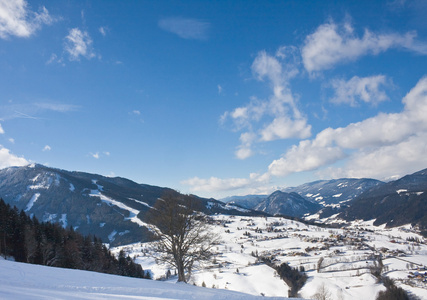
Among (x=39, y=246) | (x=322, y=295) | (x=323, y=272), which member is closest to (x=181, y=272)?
(x=39, y=246)

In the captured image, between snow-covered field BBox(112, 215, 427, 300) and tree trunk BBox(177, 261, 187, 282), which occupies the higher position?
tree trunk BBox(177, 261, 187, 282)

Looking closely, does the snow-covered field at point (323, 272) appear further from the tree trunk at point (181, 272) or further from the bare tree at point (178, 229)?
the bare tree at point (178, 229)

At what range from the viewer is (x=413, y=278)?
104 m

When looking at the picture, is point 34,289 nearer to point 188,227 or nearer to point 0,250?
point 188,227

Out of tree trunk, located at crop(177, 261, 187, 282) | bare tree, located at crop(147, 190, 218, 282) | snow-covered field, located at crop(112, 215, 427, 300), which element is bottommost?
snow-covered field, located at crop(112, 215, 427, 300)

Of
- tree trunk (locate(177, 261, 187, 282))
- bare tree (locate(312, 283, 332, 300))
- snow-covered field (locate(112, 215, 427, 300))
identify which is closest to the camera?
tree trunk (locate(177, 261, 187, 282))

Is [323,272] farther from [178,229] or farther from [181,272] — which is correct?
[178,229]

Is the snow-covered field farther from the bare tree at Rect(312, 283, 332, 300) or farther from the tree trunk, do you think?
the tree trunk

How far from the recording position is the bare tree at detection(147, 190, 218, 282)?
18.5m

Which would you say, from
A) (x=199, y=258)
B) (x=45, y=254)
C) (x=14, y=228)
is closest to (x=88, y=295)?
(x=199, y=258)

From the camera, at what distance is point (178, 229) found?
18.6 meters

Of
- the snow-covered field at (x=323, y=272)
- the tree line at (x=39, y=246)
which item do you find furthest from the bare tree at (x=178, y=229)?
the snow-covered field at (x=323, y=272)

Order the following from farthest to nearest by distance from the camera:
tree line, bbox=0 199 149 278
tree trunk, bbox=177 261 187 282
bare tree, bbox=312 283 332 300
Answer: bare tree, bbox=312 283 332 300 → tree line, bbox=0 199 149 278 → tree trunk, bbox=177 261 187 282

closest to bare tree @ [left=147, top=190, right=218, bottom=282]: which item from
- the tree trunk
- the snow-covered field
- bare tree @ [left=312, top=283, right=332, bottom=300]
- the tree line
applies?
the tree trunk
